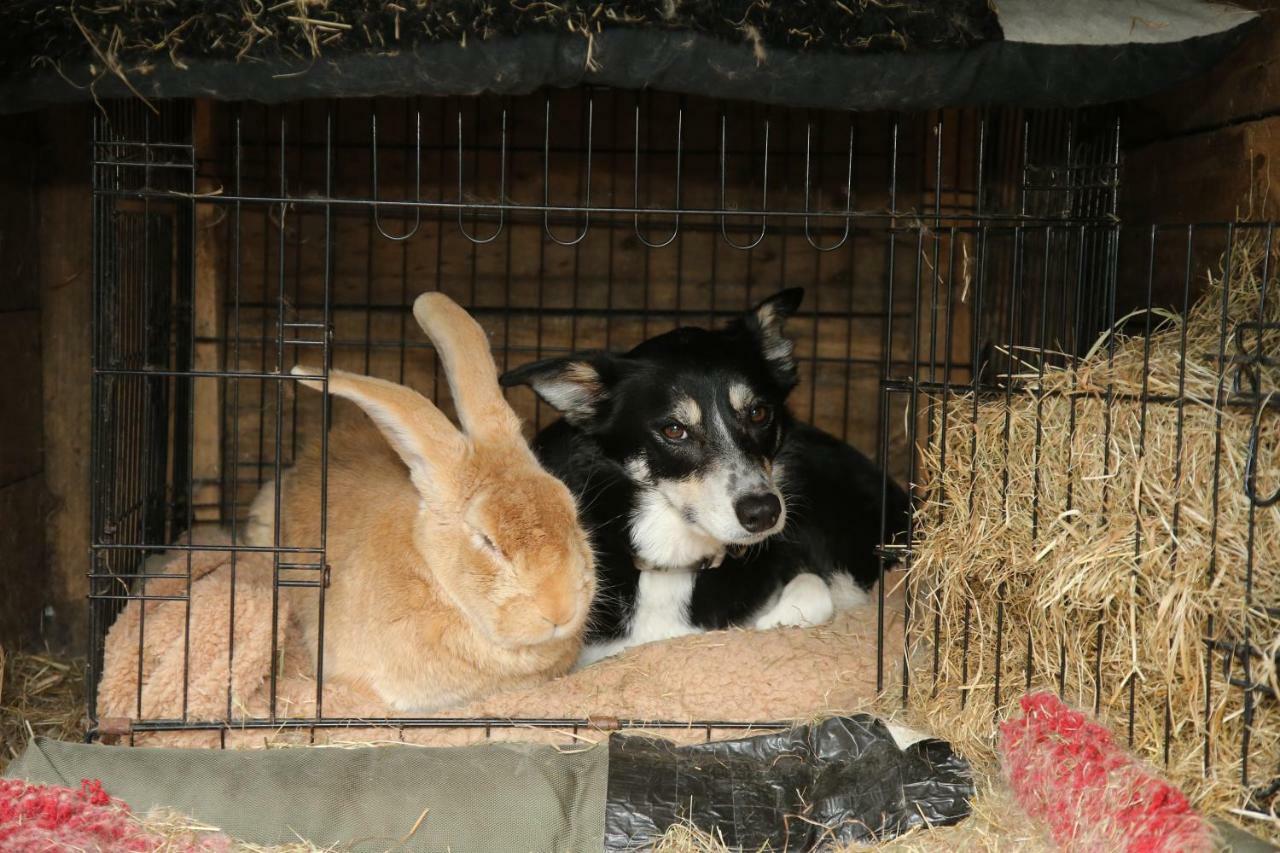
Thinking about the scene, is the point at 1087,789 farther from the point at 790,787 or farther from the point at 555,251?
the point at 555,251

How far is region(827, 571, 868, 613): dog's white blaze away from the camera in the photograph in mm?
4668

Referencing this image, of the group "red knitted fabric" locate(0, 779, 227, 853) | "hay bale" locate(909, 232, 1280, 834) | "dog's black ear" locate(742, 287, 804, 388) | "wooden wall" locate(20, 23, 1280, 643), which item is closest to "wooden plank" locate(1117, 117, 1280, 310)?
"hay bale" locate(909, 232, 1280, 834)

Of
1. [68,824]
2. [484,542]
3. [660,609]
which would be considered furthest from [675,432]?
[68,824]

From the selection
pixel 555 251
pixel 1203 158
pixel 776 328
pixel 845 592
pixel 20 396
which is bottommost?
pixel 845 592

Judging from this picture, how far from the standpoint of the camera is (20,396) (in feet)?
14.6

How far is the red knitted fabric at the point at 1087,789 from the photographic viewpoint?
249 cm

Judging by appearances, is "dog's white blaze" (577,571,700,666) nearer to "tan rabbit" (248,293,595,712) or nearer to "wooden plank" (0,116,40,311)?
"tan rabbit" (248,293,595,712)

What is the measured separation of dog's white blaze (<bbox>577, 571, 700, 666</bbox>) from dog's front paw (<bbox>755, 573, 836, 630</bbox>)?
27 centimetres

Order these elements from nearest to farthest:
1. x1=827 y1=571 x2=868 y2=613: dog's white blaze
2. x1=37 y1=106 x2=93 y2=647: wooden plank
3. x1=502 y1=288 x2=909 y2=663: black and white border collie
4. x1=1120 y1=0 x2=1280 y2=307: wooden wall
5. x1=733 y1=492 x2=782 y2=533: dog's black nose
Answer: x1=1120 y1=0 x2=1280 y2=307: wooden wall
x1=733 y1=492 x2=782 y2=533: dog's black nose
x1=502 y1=288 x2=909 y2=663: black and white border collie
x1=37 y1=106 x2=93 y2=647: wooden plank
x1=827 y1=571 x2=868 y2=613: dog's white blaze

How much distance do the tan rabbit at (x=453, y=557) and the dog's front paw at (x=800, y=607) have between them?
33.9 inches

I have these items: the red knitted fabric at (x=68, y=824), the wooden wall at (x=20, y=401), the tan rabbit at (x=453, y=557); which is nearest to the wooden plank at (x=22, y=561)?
the wooden wall at (x=20, y=401)

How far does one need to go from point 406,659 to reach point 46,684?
162 cm

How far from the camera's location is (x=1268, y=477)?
2557 mm

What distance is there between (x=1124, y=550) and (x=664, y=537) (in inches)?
65.7
